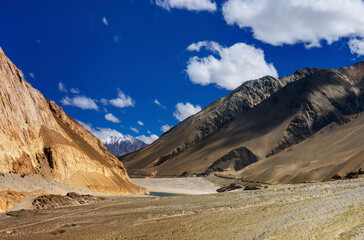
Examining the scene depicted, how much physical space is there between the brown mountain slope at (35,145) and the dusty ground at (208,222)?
1228 cm

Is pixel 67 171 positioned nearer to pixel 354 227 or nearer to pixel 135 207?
pixel 135 207

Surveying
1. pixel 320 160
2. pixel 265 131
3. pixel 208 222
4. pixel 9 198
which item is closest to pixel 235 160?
pixel 265 131

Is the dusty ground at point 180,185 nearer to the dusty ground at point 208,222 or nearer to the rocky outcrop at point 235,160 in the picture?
the rocky outcrop at point 235,160

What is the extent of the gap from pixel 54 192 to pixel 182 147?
5519 inches

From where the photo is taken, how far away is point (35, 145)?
167 feet

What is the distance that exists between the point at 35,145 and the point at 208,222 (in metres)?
32.7

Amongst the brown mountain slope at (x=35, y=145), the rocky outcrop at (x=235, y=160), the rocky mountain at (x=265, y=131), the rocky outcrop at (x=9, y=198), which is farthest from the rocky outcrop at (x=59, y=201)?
the rocky outcrop at (x=235, y=160)

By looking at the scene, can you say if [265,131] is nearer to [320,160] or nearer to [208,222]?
[320,160]

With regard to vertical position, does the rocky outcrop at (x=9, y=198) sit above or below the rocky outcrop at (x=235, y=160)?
above

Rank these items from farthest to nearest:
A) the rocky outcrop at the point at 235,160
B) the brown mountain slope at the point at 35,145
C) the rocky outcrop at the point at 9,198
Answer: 1. the rocky outcrop at the point at 235,160
2. the brown mountain slope at the point at 35,145
3. the rocky outcrop at the point at 9,198

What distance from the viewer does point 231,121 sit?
190625mm

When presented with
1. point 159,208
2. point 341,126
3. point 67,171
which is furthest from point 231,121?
point 159,208

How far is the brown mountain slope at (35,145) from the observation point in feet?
148

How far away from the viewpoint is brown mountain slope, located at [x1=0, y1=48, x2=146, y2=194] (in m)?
45.0
